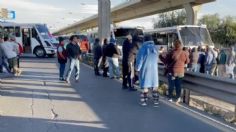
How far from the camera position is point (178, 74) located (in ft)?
36.6

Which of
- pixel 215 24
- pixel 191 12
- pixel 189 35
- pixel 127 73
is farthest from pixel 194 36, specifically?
pixel 215 24

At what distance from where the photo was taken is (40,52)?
38031 millimetres

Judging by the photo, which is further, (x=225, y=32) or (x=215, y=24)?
(x=215, y=24)

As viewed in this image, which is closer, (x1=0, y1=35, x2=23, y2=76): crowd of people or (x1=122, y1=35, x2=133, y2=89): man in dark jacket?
(x1=122, y1=35, x2=133, y2=89): man in dark jacket

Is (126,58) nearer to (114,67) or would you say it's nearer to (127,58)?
(127,58)

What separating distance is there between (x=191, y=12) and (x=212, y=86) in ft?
111

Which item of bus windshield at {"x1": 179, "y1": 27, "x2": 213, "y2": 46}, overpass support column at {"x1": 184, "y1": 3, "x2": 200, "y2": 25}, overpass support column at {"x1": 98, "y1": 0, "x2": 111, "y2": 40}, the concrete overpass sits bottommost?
bus windshield at {"x1": 179, "y1": 27, "x2": 213, "y2": 46}

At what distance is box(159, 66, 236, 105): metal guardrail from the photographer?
29.0 ft

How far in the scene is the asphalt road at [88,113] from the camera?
26.8 feet

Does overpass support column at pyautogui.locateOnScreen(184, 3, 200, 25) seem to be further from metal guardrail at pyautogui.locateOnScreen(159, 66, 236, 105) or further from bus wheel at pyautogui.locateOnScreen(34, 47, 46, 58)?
metal guardrail at pyautogui.locateOnScreen(159, 66, 236, 105)

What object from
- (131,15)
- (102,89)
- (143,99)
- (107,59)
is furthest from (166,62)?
(131,15)

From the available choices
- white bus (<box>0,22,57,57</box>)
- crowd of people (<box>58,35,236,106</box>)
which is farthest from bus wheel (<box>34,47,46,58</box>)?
crowd of people (<box>58,35,236,106</box>)

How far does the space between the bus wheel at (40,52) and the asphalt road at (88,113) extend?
23.9 metres

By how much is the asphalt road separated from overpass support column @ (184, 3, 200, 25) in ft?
98.1
